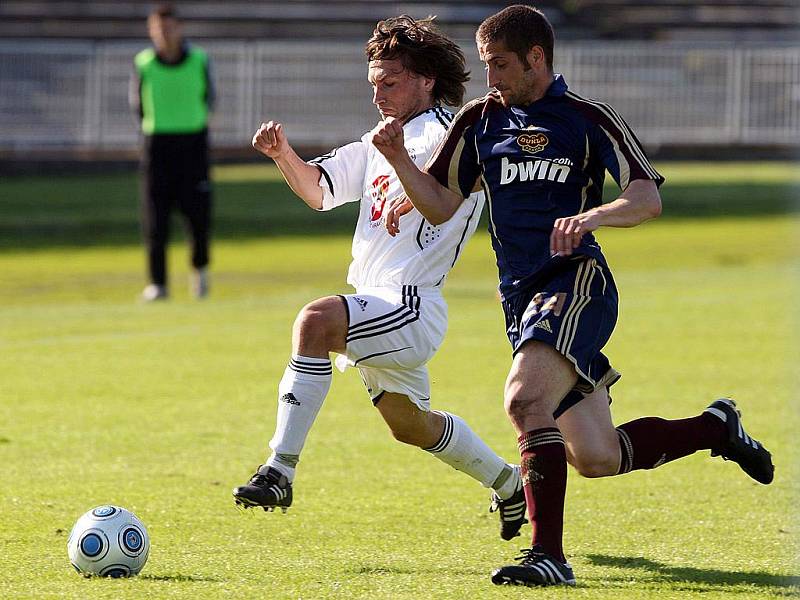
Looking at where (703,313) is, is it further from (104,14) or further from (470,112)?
(104,14)

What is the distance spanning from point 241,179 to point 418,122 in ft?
74.4

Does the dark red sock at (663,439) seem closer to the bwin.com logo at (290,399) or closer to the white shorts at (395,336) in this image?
the white shorts at (395,336)

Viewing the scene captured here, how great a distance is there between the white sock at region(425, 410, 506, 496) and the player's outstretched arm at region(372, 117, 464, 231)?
0.84m

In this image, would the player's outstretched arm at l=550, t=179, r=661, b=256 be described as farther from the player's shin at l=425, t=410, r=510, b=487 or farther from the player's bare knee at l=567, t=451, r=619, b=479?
the player's shin at l=425, t=410, r=510, b=487

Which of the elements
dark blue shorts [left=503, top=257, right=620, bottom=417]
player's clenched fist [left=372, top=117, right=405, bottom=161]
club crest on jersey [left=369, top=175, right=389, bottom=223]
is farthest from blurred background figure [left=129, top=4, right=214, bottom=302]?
dark blue shorts [left=503, top=257, right=620, bottom=417]

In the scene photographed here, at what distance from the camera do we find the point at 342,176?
5820 millimetres

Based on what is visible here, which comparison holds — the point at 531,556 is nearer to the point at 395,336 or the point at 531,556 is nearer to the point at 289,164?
the point at 395,336

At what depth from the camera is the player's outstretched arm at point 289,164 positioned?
5602 millimetres

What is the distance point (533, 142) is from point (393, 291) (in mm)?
806

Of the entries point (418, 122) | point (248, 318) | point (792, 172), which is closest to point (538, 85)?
point (418, 122)

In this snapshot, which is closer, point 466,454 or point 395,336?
point 395,336

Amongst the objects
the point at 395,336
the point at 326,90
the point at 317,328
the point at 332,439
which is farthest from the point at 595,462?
the point at 326,90

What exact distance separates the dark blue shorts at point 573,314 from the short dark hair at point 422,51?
1107mm

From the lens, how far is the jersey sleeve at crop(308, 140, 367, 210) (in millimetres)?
5801
